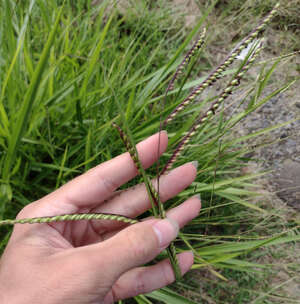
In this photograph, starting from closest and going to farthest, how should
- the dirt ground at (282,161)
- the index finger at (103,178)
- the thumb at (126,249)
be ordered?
the thumb at (126,249) → the index finger at (103,178) → the dirt ground at (282,161)

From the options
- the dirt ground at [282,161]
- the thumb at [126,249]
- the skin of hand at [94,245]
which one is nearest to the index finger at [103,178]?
the skin of hand at [94,245]

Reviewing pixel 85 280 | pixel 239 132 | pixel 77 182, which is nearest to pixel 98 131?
pixel 77 182

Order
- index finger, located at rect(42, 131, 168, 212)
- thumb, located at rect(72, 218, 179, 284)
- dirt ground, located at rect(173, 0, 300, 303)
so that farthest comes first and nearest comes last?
1. dirt ground, located at rect(173, 0, 300, 303)
2. index finger, located at rect(42, 131, 168, 212)
3. thumb, located at rect(72, 218, 179, 284)

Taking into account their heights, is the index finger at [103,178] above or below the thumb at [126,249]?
above

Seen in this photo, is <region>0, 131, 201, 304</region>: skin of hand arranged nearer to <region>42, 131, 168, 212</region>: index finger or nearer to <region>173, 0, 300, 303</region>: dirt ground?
<region>42, 131, 168, 212</region>: index finger

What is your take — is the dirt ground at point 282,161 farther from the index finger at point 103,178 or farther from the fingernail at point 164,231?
the fingernail at point 164,231

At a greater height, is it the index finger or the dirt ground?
the index finger

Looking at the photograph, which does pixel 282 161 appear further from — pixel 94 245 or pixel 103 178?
pixel 94 245

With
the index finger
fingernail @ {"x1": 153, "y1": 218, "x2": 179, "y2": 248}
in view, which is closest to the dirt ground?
the index finger
